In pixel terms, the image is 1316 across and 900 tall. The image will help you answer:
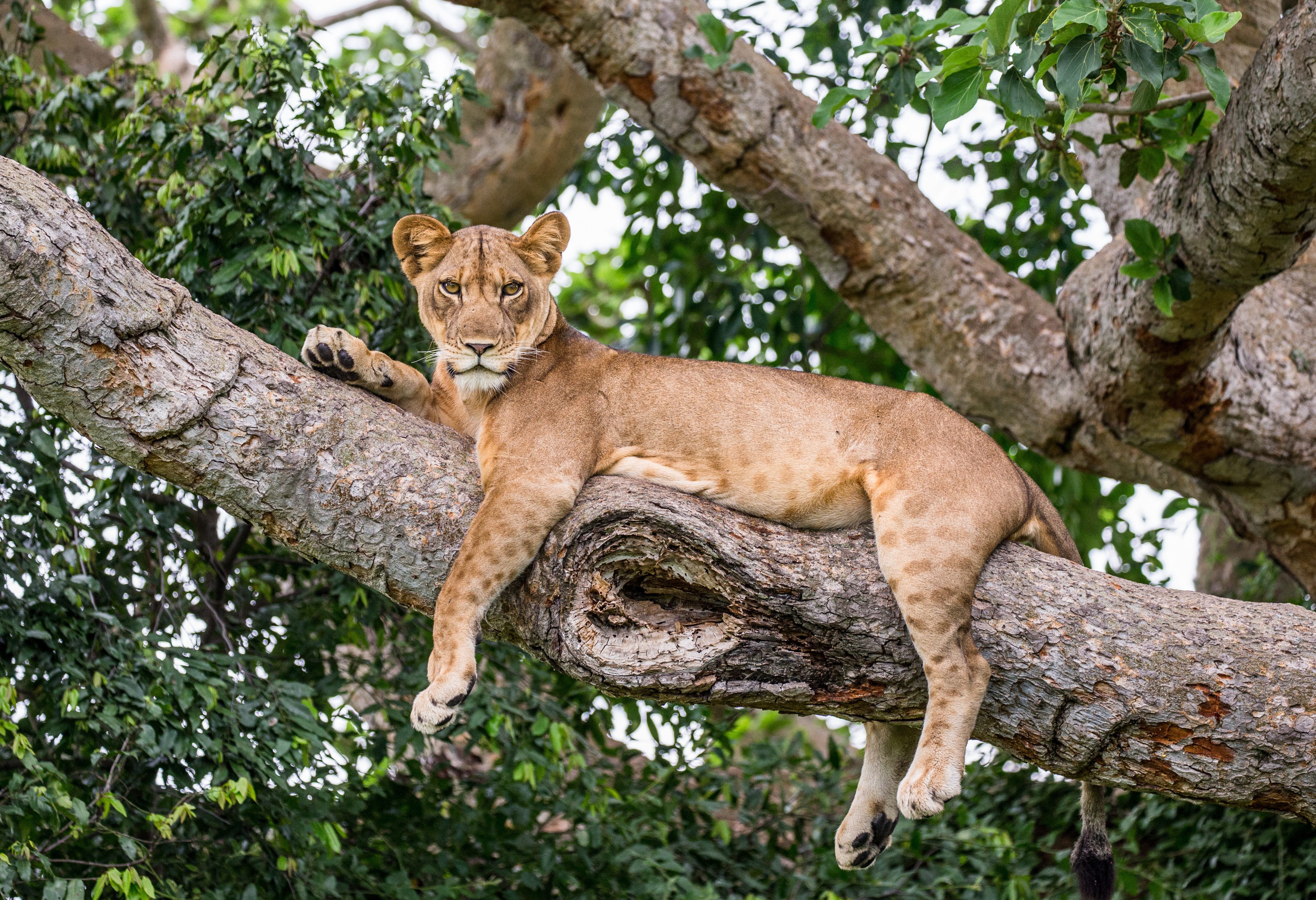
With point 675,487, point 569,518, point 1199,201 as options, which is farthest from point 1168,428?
point 569,518

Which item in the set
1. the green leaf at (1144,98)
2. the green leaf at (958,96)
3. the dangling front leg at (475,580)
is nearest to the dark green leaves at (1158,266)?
the green leaf at (1144,98)

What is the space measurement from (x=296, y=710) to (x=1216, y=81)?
3457 mm

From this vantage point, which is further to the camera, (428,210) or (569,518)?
(428,210)

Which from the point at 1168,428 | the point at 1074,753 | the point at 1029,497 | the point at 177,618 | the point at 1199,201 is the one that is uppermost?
the point at 1199,201

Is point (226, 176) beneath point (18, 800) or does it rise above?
above

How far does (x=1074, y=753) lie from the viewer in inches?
135

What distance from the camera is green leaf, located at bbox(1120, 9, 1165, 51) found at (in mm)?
3209

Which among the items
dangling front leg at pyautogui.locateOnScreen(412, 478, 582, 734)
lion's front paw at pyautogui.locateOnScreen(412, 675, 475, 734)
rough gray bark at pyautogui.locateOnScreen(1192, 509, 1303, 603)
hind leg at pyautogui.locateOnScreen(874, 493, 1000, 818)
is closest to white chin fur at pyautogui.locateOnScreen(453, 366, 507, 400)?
dangling front leg at pyautogui.locateOnScreen(412, 478, 582, 734)

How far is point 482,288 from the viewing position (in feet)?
12.8

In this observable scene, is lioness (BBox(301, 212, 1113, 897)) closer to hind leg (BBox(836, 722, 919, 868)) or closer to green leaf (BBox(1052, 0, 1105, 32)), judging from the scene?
hind leg (BBox(836, 722, 919, 868))

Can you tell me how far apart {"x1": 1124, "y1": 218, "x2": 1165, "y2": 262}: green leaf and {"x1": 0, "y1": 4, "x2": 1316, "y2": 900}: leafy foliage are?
2209mm

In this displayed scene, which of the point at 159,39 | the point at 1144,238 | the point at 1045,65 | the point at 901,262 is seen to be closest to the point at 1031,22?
the point at 1045,65

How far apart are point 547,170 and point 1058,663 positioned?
535cm

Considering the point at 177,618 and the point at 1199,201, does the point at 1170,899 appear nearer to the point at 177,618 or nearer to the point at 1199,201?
the point at 1199,201
